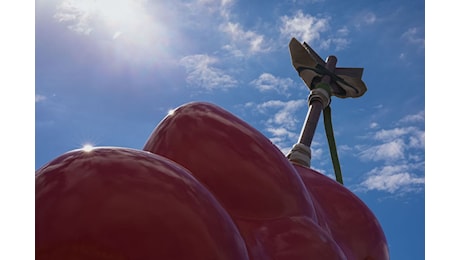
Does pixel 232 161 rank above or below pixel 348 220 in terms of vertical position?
above

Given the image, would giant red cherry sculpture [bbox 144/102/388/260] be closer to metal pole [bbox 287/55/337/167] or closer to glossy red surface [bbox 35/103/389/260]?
glossy red surface [bbox 35/103/389/260]

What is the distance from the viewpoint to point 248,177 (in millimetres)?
2729

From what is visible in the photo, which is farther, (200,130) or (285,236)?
(200,130)

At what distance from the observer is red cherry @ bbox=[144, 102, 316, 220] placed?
2.68 meters

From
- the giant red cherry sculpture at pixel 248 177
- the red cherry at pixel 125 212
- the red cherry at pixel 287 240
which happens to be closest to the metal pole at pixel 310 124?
the giant red cherry sculpture at pixel 248 177

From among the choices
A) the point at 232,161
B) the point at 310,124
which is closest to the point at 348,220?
the point at 232,161

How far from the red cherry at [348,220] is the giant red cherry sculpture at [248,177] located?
67 centimetres

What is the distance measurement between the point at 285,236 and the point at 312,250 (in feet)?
0.50

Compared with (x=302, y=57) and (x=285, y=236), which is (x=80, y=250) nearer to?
(x=285, y=236)

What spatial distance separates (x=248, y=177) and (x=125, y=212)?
39.6 inches

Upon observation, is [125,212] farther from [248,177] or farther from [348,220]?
[348,220]

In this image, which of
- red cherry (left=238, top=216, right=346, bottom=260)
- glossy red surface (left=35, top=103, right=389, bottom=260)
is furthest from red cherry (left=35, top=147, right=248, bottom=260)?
red cherry (left=238, top=216, right=346, bottom=260)
